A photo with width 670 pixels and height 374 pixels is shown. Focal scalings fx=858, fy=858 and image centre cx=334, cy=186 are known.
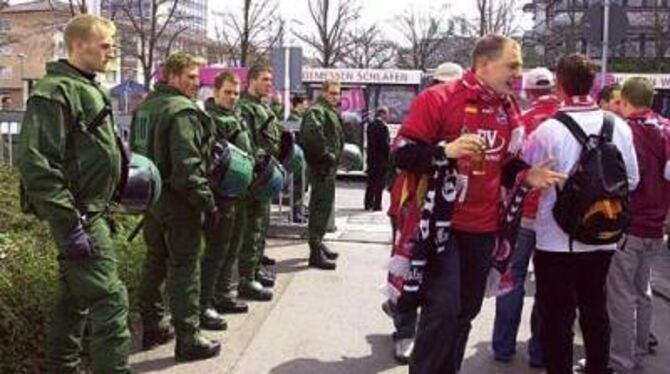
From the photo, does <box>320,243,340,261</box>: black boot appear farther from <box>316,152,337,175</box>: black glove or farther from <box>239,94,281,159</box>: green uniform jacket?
<box>239,94,281,159</box>: green uniform jacket

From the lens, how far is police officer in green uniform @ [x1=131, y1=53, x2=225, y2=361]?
504cm

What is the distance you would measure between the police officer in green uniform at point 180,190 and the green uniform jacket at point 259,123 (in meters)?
1.64

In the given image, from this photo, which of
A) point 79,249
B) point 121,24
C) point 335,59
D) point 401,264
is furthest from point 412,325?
point 335,59

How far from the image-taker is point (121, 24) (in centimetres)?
3669

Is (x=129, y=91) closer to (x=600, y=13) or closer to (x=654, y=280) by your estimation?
(x=600, y=13)

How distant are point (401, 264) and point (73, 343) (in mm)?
1686

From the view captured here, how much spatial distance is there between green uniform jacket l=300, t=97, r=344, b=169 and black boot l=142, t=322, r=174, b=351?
3102mm

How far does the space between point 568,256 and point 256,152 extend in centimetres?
311

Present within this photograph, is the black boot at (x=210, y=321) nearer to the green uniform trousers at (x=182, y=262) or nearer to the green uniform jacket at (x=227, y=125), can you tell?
the green uniform trousers at (x=182, y=262)

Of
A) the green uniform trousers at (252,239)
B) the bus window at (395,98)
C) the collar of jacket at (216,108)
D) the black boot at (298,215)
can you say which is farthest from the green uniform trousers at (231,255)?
the bus window at (395,98)

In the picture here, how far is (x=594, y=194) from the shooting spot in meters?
4.35

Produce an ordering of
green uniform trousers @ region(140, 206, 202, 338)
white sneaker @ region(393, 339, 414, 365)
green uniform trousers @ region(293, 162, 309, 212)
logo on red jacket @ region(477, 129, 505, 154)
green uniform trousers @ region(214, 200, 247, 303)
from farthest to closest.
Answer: green uniform trousers @ region(293, 162, 309, 212)
green uniform trousers @ region(214, 200, 247, 303)
white sneaker @ region(393, 339, 414, 365)
green uniform trousers @ region(140, 206, 202, 338)
logo on red jacket @ region(477, 129, 505, 154)

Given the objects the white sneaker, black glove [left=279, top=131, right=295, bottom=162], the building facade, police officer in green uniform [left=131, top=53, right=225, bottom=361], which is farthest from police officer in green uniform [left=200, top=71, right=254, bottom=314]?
the building facade

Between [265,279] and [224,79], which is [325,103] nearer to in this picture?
[265,279]
